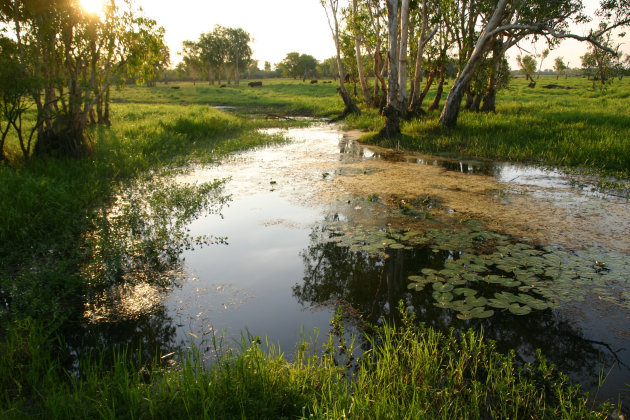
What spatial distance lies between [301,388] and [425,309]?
5.79 feet

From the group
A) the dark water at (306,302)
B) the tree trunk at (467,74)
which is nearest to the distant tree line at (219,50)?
the tree trunk at (467,74)

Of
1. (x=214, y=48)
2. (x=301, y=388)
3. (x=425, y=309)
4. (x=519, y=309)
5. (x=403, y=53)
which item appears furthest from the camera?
(x=214, y=48)

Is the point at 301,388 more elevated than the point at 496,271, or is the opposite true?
the point at 496,271

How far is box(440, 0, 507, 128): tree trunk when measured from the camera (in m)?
12.5

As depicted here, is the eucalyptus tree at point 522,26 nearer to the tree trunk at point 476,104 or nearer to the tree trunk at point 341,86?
the tree trunk at point 476,104

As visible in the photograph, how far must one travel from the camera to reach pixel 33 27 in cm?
895

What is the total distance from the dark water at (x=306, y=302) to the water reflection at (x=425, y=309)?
0.03 ft

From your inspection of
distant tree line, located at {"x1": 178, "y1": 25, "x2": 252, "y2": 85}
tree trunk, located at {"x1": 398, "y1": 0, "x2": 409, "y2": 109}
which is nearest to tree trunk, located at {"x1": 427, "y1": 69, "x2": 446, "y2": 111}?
tree trunk, located at {"x1": 398, "y1": 0, "x2": 409, "y2": 109}

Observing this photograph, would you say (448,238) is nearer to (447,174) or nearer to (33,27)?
(447,174)

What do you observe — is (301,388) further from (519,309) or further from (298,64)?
(298,64)

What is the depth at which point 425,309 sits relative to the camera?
402 cm

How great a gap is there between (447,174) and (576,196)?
285 cm

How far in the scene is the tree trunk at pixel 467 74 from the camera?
12.5m

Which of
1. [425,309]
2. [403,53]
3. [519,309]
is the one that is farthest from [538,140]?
[425,309]
